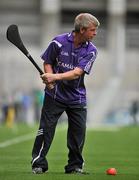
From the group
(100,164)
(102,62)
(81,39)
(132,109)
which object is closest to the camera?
(81,39)

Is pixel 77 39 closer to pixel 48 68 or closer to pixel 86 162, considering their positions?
pixel 48 68

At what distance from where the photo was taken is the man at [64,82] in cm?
1247

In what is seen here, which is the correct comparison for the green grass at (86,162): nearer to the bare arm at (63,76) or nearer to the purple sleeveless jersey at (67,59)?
the purple sleeveless jersey at (67,59)

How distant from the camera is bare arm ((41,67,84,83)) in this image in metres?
12.3

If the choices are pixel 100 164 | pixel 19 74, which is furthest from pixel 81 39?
pixel 19 74

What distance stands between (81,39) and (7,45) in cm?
5984

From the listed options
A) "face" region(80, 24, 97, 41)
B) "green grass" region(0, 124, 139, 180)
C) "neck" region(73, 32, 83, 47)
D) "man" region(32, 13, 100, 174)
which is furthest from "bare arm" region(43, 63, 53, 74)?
"green grass" region(0, 124, 139, 180)

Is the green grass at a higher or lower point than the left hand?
lower

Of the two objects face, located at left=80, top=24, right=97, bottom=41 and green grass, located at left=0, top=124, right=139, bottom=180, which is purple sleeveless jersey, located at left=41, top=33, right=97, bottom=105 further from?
green grass, located at left=0, top=124, right=139, bottom=180

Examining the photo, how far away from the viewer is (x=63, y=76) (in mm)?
12320

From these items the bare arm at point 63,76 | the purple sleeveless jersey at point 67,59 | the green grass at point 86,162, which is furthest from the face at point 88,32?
the green grass at point 86,162

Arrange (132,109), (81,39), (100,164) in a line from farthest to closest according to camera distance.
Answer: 1. (132,109)
2. (100,164)
3. (81,39)

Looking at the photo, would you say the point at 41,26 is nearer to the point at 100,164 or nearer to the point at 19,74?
the point at 19,74

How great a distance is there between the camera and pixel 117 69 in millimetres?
70562
